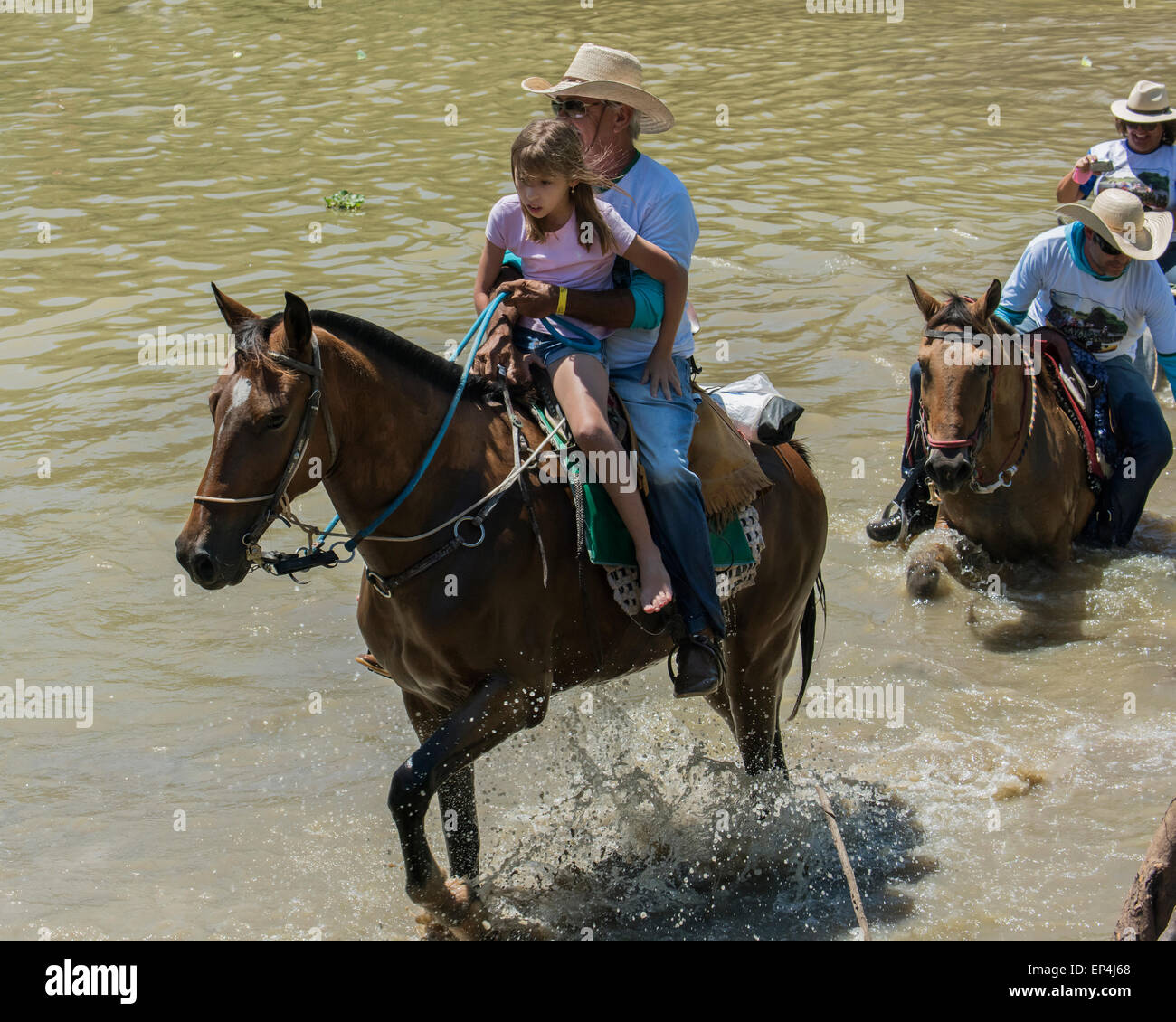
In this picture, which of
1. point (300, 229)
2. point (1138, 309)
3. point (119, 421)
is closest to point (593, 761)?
point (1138, 309)

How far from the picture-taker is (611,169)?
528 cm

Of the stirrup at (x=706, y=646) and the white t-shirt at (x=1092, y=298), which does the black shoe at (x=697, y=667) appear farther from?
the white t-shirt at (x=1092, y=298)

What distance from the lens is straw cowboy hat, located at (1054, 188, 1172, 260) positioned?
27.6 feet

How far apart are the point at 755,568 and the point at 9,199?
43.6ft

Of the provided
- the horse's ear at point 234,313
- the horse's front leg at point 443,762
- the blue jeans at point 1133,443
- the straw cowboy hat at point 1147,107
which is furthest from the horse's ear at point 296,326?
the straw cowboy hat at point 1147,107

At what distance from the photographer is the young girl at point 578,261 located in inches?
188

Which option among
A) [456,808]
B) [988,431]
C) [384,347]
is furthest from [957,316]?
[456,808]

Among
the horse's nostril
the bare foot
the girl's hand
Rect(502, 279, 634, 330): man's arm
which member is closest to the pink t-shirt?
Rect(502, 279, 634, 330): man's arm

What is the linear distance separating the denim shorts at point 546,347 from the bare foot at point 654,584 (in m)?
0.80

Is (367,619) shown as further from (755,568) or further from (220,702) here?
(220,702)

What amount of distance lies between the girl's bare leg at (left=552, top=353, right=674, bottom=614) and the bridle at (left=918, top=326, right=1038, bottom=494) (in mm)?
3184

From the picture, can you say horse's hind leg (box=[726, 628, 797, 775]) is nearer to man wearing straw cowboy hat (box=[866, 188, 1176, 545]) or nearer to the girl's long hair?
the girl's long hair

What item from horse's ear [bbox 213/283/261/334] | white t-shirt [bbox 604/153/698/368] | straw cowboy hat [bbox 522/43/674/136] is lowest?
horse's ear [bbox 213/283/261/334]

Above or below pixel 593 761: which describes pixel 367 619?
above
